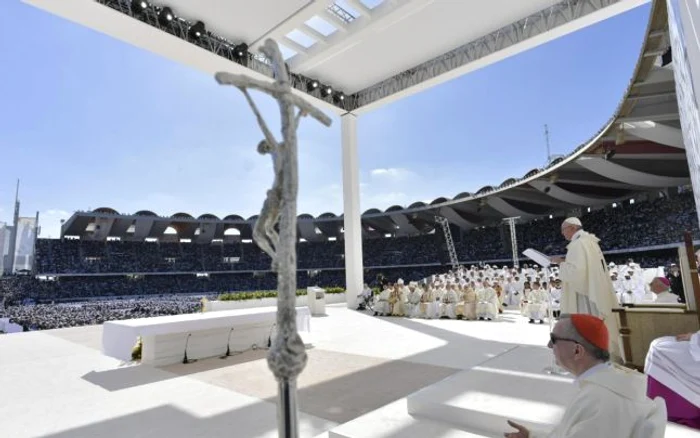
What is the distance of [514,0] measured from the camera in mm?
9898

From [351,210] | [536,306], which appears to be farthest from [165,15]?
[536,306]

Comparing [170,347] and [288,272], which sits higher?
[288,272]

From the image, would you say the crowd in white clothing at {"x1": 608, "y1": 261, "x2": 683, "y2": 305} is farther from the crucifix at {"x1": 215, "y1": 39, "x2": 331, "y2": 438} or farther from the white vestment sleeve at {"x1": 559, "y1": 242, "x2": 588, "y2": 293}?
the crucifix at {"x1": 215, "y1": 39, "x2": 331, "y2": 438}

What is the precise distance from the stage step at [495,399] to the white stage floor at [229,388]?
5.8 inches

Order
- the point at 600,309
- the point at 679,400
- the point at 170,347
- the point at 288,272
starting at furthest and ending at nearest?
the point at 170,347 → the point at 600,309 → the point at 679,400 → the point at 288,272

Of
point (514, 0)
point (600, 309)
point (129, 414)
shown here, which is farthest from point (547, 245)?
point (129, 414)

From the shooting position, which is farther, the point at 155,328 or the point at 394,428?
the point at 155,328

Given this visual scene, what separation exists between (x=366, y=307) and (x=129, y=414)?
1218 centimetres

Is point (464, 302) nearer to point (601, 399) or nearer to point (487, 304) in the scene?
point (487, 304)

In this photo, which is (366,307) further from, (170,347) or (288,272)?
(288,272)

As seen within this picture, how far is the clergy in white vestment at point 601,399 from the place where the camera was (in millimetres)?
1474

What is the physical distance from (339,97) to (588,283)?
13201 millimetres

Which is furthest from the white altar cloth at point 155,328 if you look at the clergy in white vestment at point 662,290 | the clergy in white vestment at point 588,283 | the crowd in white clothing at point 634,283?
the crowd in white clothing at point 634,283

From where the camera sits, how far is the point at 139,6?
9.14 m
